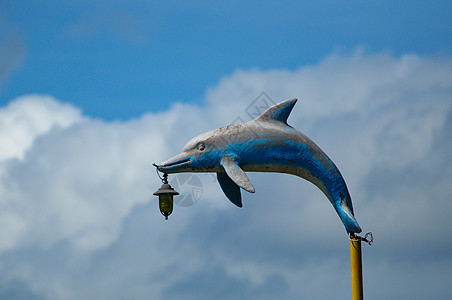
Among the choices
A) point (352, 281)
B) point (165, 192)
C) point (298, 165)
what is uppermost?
point (298, 165)

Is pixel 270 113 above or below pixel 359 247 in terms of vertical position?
above

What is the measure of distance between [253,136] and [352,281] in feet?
9.77

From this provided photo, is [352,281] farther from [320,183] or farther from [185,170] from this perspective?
[185,170]

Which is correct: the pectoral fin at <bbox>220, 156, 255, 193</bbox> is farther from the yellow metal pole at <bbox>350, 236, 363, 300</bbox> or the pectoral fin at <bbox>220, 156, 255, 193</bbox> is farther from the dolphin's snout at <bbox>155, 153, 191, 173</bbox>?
the yellow metal pole at <bbox>350, 236, 363, 300</bbox>

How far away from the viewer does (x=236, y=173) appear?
38.9ft

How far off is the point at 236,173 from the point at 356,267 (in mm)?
2606

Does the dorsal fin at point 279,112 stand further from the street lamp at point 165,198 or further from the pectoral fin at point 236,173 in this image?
the street lamp at point 165,198

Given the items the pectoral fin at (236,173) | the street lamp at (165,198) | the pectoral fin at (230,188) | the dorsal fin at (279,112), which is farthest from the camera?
the pectoral fin at (230,188)

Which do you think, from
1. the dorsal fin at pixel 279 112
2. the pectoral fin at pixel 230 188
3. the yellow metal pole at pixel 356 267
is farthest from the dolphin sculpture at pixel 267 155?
the yellow metal pole at pixel 356 267

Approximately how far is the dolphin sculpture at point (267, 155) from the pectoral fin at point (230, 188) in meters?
0.11

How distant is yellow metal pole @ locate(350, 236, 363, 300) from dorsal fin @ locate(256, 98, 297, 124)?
7.96ft

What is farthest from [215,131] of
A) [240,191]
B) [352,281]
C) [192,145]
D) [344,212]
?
[352,281]

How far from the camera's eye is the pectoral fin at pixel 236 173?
11.7 meters

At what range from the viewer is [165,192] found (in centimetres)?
1202
